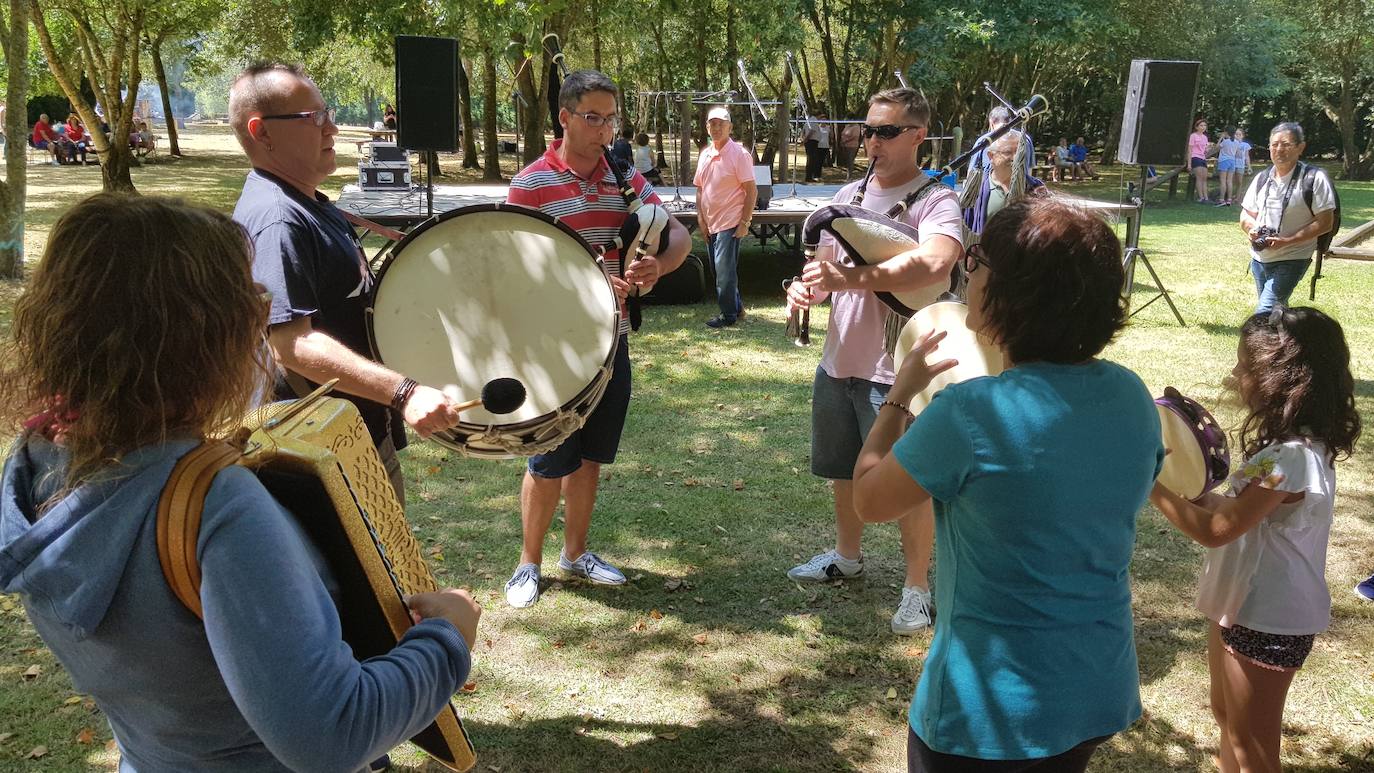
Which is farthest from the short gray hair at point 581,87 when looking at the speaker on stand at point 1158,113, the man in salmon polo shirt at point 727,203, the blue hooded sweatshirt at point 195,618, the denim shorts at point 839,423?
the speaker on stand at point 1158,113

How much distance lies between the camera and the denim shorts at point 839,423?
3.79 meters

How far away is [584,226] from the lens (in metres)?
3.73

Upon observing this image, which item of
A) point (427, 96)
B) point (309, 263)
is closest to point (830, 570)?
point (309, 263)

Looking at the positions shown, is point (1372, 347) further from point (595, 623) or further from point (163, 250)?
point (163, 250)

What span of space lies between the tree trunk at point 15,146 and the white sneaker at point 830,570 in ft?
31.2

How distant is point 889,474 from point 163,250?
1173mm

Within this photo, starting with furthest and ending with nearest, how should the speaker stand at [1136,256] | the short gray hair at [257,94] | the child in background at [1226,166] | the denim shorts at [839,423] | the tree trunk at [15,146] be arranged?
the child in background at [1226,166] → the tree trunk at [15,146] → the speaker stand at [1136,256] → the denim shorts at [839,423] → the short gray hair at [257,94]

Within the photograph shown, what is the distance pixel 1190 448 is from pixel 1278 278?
6330mm

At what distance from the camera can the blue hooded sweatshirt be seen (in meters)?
1.10

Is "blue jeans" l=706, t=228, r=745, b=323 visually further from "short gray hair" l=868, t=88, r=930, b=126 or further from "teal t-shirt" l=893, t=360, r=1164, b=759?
"teal t-shirt" l=893, t=360, r=1164, b=759

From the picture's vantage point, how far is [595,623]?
155 inches

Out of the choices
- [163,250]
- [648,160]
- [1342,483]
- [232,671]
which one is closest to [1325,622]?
[232,671]

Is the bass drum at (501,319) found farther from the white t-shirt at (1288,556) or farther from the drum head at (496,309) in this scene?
the white t-shirt at (1288,556)

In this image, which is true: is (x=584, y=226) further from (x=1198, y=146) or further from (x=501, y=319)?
(x=1198, y=146)
